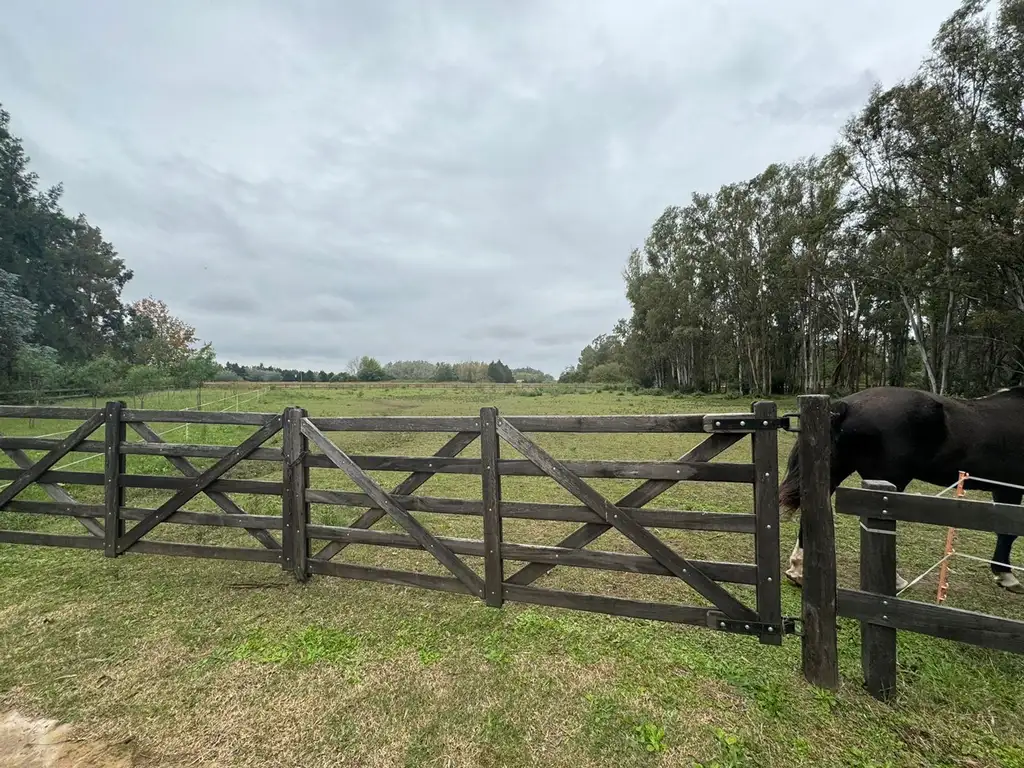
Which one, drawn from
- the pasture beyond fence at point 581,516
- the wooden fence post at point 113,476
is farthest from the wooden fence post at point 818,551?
the wooden fence post at point 113,476

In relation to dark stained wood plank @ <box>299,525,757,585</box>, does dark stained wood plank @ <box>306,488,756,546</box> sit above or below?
above

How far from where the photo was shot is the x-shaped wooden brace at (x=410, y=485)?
3.63 m

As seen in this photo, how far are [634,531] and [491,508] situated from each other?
3.56 ft

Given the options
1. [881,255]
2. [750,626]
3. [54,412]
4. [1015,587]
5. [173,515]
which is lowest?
[1015,587]

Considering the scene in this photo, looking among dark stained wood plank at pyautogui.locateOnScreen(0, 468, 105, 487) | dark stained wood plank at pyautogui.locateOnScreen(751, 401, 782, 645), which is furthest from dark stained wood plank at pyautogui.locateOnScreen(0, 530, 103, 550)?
dark stained wood plank at pyautogui.locateOnScreen(751, 401, 782, 645)

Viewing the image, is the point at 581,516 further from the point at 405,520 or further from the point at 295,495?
the point at 295,495

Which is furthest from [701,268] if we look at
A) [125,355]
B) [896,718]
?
[125,355]

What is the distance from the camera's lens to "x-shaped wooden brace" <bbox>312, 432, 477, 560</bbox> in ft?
11.9

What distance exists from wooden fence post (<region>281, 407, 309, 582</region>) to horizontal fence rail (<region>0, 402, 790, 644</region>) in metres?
0.01

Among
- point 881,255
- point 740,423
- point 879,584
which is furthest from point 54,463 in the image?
point 881,255

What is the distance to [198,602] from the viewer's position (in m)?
3.92

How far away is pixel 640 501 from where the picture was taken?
3127mm

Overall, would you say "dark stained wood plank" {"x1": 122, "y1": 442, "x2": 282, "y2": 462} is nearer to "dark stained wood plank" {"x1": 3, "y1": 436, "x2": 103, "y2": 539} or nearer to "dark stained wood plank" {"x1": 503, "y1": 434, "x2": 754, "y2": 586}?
"dark stained wood plank" {"x1": 3, "y1": 436, "x2": 103, "y2": 539}

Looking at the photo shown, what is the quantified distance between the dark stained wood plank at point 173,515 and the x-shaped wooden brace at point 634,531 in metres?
2.50
